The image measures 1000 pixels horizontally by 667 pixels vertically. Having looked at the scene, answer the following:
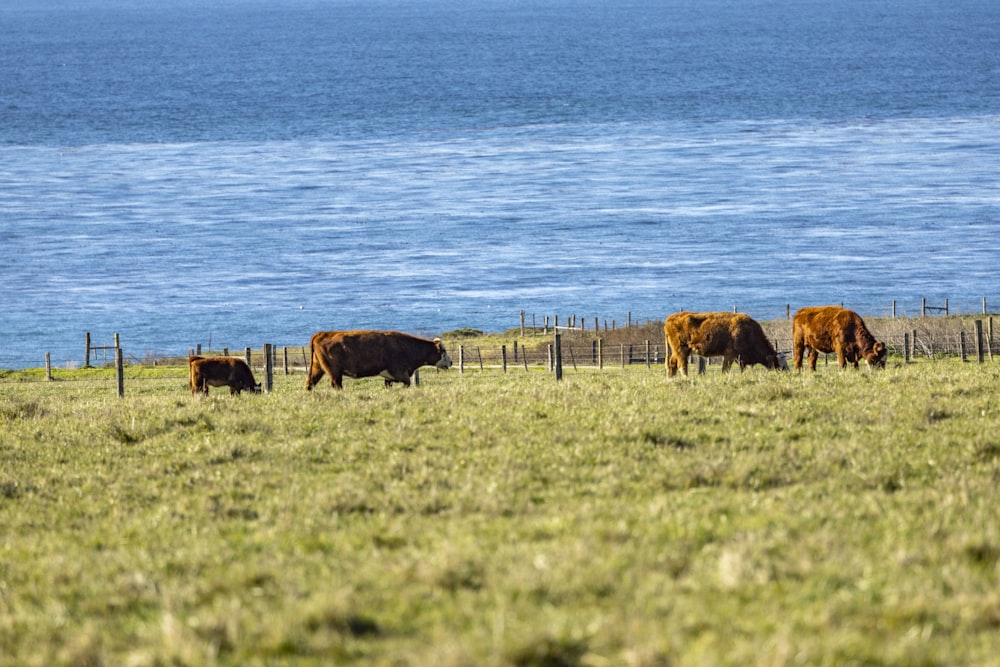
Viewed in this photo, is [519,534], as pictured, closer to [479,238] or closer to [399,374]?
[399,374]

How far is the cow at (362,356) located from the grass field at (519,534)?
6913mm

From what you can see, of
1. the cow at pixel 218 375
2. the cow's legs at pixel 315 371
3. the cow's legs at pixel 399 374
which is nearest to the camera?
the cow's legs at pixel 315 371

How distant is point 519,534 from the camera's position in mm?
8797

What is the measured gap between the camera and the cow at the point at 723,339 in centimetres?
2350

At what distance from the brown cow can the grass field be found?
694cm

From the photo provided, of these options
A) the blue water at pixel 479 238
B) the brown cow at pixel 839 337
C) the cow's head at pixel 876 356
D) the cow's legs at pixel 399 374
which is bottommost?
the cow's legs at pixel 399 374

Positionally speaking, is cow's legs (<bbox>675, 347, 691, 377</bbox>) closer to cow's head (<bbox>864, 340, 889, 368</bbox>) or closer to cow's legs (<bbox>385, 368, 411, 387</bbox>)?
cow's head (<bbox>864, 340, 889, 368</bbox>)

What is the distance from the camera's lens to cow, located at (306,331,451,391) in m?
23.4

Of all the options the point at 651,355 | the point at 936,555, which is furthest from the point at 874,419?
the point at 651,355

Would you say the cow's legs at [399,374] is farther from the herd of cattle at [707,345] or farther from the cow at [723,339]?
the cow at [723,339]

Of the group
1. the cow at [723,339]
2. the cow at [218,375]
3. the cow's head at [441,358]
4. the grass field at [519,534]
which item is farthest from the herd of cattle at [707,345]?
the grass field at [519,534]

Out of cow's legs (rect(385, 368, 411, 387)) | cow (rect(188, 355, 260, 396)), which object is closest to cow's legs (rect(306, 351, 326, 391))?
cow's legs (rect(385, 368, 411, 387))

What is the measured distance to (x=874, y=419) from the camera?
554 inches

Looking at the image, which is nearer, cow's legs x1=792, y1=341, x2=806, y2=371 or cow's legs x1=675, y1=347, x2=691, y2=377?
cow's legs x1=675, y1=347, x2=691, y2=377
